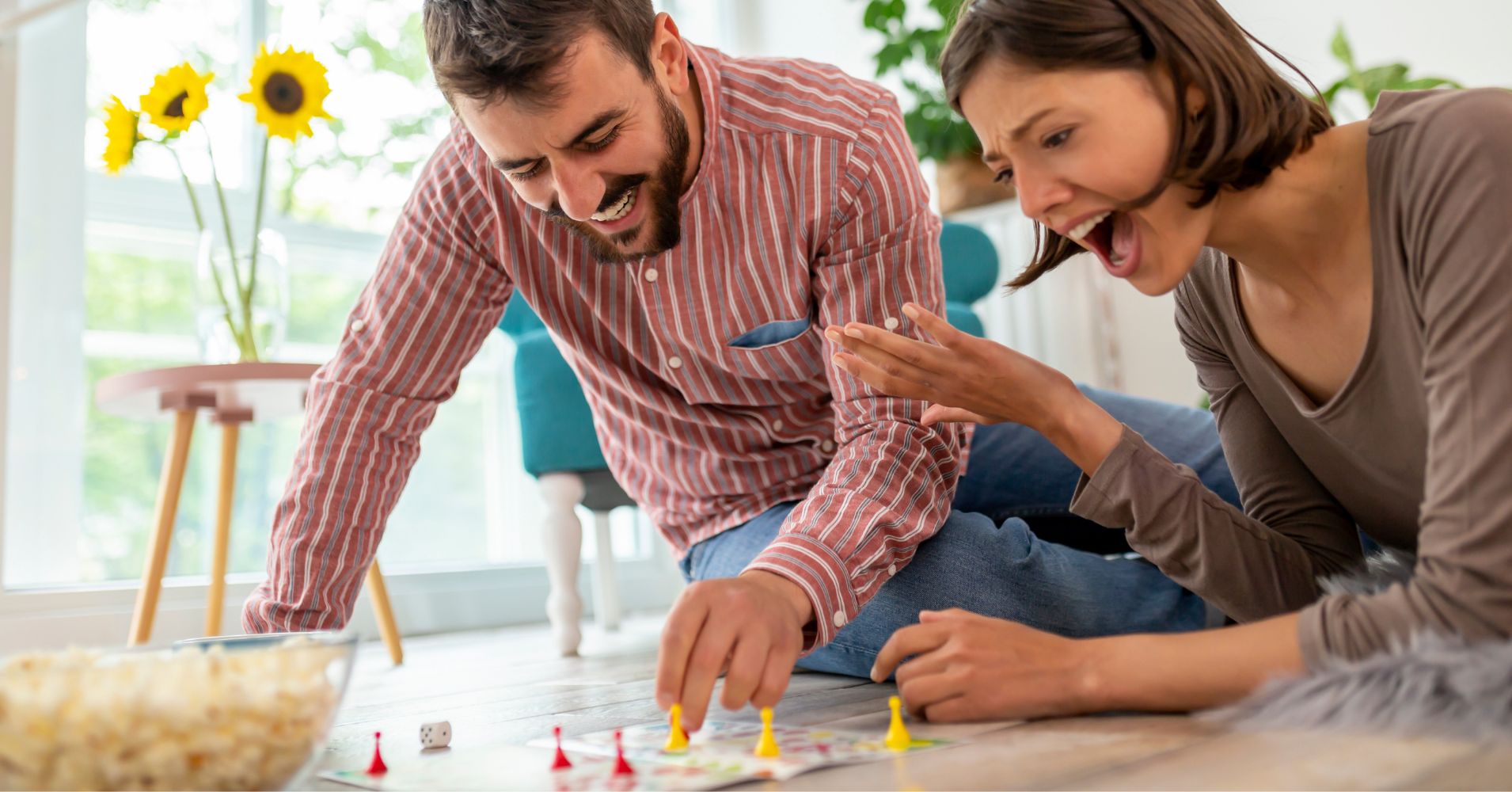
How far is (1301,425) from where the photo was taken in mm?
1123

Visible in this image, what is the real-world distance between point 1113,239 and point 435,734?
2.40ft

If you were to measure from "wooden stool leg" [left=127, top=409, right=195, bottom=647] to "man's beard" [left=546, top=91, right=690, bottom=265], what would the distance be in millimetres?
969

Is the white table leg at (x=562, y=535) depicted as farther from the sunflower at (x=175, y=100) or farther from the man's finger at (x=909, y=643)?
the man's finger at (x=909, y=643)

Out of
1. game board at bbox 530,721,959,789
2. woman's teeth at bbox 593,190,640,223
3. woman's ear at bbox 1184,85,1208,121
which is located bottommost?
game board at bbox 530,721,959,789

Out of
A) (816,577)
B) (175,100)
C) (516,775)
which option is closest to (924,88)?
(175,100)

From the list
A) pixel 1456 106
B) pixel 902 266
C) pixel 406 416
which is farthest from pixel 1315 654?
pixel 406 416

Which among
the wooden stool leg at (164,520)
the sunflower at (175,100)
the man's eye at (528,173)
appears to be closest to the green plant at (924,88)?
the sunflower at (175,100)

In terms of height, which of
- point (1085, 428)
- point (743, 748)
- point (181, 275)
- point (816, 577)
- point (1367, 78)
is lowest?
point (743, 748)

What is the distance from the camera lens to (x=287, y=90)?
196 cm

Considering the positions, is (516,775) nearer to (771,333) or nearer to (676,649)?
(676,649)

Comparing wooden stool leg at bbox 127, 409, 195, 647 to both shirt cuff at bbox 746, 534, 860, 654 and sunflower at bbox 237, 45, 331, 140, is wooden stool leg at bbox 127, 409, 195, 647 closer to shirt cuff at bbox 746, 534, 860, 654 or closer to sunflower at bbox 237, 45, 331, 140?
sunflower at bbox 237, 45, 331, 140

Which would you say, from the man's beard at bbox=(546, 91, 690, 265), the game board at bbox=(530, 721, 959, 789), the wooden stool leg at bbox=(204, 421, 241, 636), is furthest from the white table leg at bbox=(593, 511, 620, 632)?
the game board at bbox=(530, 721, 959, 789)

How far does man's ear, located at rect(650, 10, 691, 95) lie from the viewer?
1335 mm

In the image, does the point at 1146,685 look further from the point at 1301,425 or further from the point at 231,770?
the point at 231,770
